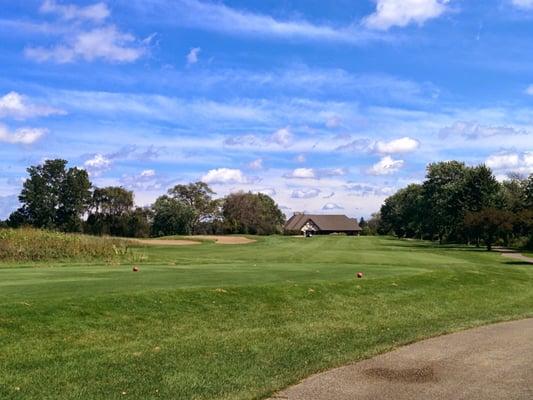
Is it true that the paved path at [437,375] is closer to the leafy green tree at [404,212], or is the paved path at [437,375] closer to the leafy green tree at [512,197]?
the leafy green tree at [512,197]

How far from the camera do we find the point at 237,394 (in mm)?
7613

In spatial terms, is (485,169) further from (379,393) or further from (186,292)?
(379,393)

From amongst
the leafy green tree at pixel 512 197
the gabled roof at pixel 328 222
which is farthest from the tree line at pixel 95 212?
the leafy green tree at pixel 512 197

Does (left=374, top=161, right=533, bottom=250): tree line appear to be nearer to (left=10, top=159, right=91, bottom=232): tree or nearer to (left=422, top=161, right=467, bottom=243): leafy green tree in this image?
(left=422, top=161, right=467, bottom=243): leafy green tree

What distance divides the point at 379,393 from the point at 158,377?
311cm

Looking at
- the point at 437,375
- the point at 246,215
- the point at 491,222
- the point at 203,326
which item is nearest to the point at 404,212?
the point at 246,215

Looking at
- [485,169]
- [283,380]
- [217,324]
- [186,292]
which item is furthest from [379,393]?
[485,169]

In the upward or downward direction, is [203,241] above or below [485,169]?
below

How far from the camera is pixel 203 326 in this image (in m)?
12.5

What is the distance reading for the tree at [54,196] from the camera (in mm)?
103250

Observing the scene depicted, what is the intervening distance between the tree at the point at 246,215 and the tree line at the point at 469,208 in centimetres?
3114

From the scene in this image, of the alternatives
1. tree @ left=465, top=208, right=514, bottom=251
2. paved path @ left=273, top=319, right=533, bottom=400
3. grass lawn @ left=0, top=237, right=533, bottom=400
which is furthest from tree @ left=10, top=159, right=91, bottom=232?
paved path @ left=273, top=319, right=533, bottom=400

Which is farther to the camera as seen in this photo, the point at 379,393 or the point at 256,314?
the point at 256,314

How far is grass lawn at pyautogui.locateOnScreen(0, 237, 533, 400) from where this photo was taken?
27.2ft
